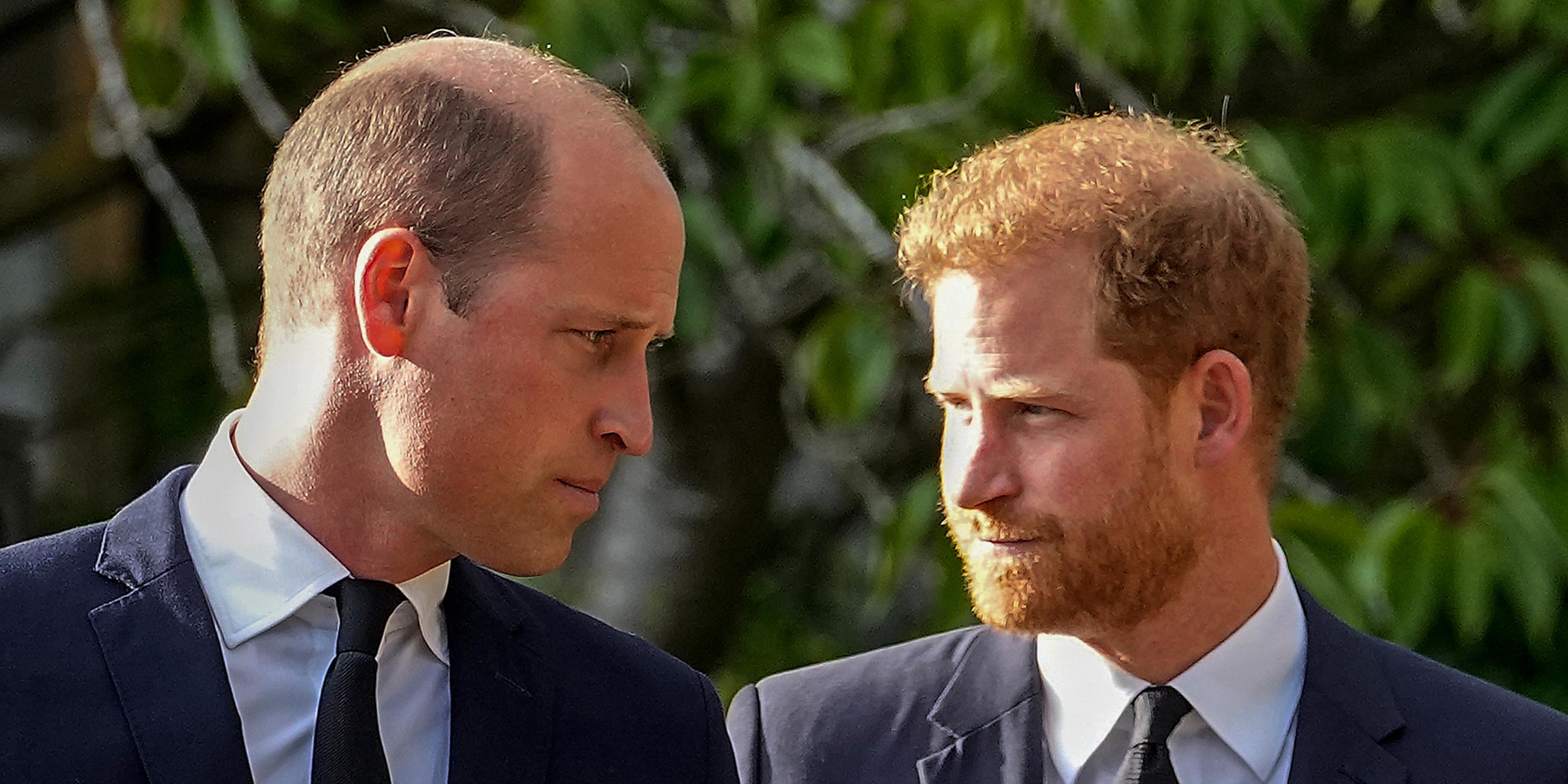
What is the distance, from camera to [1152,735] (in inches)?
86.4

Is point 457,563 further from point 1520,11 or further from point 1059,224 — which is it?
point 1520,11

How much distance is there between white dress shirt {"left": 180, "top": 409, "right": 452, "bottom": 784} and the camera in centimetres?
188

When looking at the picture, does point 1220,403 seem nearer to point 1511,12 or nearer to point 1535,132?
point 1511,12

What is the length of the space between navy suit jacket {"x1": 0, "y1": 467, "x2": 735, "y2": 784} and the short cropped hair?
601mm

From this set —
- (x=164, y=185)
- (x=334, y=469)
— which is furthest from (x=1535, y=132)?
(x=164, y=185)

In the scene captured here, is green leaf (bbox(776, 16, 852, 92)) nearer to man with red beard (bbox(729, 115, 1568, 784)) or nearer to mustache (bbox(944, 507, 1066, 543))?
man with red beard (bbox(729, 115, 1568, 784))

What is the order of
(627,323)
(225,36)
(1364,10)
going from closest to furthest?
(627,323), (225,36), (1364,10)

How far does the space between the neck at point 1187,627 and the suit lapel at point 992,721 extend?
11cm

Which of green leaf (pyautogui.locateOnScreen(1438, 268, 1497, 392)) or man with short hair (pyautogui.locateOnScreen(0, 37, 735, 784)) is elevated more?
man with short hair (pyautogui.locateOnScreen(0, 37, 735, 784))

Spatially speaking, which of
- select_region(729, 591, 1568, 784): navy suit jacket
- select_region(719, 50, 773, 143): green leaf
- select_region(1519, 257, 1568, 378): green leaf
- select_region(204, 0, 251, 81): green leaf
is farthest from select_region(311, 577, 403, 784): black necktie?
select_region(1519, 257, 1568, 378): green leaf

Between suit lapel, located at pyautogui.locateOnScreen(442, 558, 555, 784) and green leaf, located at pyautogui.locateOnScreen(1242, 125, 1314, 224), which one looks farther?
green leaf, located at pyautogui.locateOnScreen(1242, 125, 1314, 224)

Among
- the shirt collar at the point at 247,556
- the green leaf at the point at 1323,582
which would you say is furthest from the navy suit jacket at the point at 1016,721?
the shirt collar at the point at 247,556

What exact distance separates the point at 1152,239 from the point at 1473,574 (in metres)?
1.07

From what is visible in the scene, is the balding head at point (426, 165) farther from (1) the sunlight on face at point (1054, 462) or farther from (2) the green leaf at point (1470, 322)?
(2) the green leaf at point (1470, 322)
